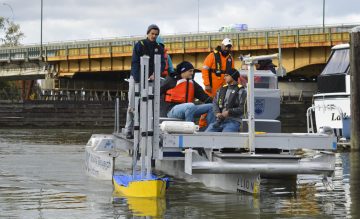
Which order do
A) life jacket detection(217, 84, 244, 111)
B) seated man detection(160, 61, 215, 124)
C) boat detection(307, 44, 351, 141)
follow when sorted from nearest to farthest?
life jacket detection(217, 84, 244, 111) → seated man detection(160, 61, 215, 124) → boat detection(307, 44, 351, 141)

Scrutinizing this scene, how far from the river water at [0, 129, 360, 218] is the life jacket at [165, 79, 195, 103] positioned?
141 centimetres

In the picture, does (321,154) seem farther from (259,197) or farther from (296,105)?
(296,105)

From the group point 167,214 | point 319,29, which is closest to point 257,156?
A: point 167,214

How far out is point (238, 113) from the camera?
46.0ft

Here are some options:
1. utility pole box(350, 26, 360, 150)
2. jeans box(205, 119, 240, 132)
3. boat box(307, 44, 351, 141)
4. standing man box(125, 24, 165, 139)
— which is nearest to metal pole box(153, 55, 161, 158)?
jeans box(205, 119, 240, 132)

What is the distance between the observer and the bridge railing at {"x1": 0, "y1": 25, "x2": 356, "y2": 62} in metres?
58.5

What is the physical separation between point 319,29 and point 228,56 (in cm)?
4733

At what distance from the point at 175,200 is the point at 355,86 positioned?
41.7 feet

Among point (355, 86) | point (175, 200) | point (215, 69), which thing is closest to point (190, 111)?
point (215, 69)

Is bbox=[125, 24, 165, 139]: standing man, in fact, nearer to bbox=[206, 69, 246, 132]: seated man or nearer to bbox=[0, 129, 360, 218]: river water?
bbox=[0, 129, 360, 218]: river water

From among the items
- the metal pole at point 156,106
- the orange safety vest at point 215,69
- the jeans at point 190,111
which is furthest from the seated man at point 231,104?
the orange safety vest at point 215,69

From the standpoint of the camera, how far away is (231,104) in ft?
46.0

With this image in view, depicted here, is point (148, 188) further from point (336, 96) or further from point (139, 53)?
point (336, 96)

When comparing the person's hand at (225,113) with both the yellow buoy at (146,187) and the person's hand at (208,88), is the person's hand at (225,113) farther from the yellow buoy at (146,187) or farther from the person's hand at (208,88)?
the person's hand at (208,88)
